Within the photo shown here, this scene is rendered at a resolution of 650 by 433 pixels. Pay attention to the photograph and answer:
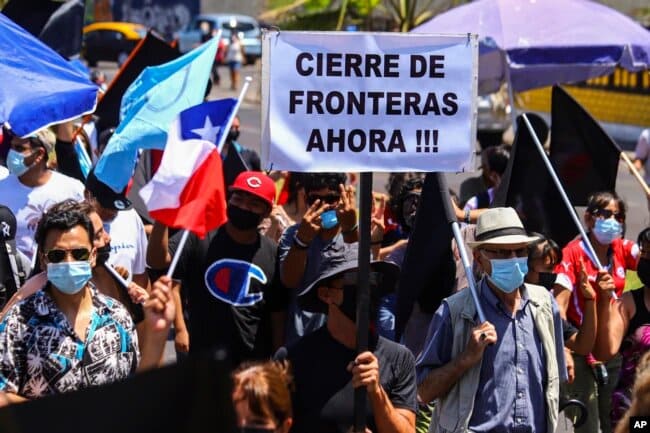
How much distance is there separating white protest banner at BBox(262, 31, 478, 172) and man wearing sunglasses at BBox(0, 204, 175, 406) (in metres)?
0.79

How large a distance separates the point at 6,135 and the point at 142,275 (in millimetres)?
1779

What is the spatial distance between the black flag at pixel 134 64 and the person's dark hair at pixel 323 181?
3002mm

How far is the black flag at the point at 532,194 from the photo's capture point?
7676 millimetres

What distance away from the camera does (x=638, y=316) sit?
6.64 meters

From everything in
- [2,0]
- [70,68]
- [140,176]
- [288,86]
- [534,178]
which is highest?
[288,86]

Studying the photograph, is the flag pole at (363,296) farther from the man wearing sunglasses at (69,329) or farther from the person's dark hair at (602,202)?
the person's dark hair at (602,202)

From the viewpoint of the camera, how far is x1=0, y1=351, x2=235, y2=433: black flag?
8.46 ft

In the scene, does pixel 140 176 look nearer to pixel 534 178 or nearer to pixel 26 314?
pixel 534 178

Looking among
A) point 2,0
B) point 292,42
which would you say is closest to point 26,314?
point 292,42

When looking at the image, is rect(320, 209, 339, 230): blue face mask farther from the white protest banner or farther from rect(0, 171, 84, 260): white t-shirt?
the white protest banner

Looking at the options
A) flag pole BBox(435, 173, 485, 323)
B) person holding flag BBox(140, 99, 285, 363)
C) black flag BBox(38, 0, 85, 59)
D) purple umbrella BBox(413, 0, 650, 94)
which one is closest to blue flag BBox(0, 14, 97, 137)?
person holding flag BBox(140, 99, 285, 363)

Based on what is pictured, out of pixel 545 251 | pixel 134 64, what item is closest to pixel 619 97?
pixel 134 64

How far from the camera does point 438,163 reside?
546 centimetres

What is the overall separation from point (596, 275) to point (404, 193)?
47.2 inches
